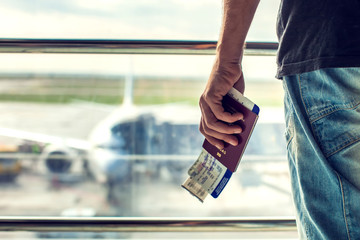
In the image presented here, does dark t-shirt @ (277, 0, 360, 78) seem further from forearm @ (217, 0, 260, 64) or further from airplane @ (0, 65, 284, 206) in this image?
airplane @ (0, 65, 284, 206)

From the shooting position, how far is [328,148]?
1.42 ft

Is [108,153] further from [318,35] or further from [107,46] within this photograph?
[318,35]

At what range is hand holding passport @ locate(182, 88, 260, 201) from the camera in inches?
22.0

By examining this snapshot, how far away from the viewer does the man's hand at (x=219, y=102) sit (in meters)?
0.54

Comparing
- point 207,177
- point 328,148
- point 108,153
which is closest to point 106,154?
point 108,153

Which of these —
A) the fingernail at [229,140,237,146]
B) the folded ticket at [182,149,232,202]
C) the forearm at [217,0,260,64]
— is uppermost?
the forearm at [217,0,260,64]

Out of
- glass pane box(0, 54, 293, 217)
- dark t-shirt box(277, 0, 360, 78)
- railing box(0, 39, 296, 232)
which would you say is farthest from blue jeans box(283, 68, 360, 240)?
glass pane box(0, 54, 293, 217)

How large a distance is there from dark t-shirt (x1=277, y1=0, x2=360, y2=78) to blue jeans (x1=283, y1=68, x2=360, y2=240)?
0.01 metres

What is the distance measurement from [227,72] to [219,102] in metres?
0.05

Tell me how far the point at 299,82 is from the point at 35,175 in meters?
7.23

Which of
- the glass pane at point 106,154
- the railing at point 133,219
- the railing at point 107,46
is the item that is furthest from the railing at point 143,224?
the glass pane at point 106,154

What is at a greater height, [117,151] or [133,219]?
[133,219]

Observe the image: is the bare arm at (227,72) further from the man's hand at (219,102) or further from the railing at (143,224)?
the railing at (143,224)

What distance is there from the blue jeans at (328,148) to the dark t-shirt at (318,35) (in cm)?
1
